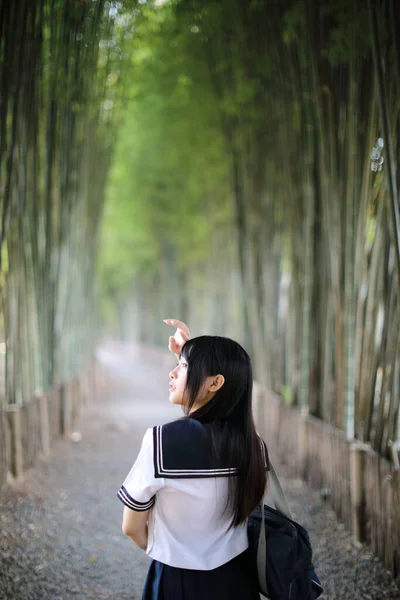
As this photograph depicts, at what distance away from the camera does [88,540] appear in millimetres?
2842

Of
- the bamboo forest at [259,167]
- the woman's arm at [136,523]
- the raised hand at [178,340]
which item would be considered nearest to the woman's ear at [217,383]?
the raised hand at [178,340]

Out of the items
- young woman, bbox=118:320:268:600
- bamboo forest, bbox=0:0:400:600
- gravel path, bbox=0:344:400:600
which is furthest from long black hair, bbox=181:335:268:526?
gravel path, bbox=0:344:400:600

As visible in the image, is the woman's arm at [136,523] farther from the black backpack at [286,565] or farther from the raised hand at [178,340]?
the raised hand at [178,340]

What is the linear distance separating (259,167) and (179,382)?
12.1 feet

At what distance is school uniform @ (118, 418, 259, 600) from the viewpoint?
117 cm

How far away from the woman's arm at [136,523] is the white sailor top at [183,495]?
0.02 meters

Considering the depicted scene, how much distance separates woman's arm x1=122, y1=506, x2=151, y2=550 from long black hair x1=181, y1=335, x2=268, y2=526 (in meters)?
0.18

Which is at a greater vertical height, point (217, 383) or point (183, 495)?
point (217, 383)

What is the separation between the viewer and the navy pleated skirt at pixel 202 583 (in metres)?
1.24

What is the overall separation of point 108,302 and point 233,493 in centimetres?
2541

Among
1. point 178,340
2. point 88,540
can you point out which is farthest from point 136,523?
point 88,540

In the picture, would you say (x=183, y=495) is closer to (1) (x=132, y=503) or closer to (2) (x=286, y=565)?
(1) (x=132, y=503)

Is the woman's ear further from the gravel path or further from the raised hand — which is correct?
the gravel path

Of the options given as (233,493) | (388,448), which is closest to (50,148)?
(388,448)
